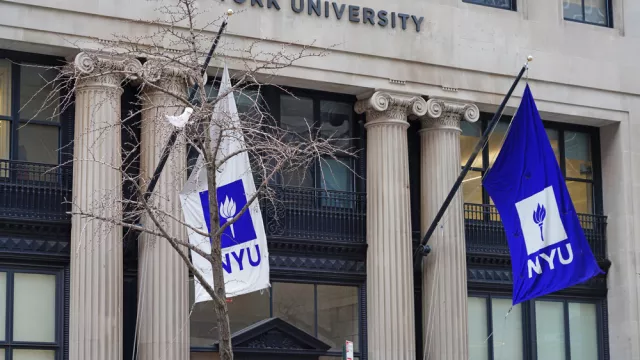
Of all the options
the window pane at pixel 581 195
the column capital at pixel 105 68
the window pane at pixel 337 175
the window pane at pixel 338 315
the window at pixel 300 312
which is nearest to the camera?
the column capital at pixel 105 68

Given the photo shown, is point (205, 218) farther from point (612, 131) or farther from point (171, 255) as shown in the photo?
point (612, 131)

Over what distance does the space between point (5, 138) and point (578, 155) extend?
15.2 meters

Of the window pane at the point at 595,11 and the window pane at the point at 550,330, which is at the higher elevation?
the window pane at the point at 595,11

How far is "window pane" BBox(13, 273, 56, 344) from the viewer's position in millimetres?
26016

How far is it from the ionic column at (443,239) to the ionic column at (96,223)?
7.63 meters

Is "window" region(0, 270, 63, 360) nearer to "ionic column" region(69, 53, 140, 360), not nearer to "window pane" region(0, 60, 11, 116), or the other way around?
"ionic column" region(69, 53, 140, 360)

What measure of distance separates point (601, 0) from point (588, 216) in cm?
579

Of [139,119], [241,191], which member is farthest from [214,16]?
[241,191]

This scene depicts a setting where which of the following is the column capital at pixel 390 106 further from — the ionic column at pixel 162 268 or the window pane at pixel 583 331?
the window pane at pixel 583 331

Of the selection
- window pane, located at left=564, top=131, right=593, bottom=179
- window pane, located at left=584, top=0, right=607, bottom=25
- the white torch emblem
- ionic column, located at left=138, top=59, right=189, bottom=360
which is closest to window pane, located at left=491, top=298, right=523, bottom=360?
window pane, located at left=564, top=131, right=593, bottom=179

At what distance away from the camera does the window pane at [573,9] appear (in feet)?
111

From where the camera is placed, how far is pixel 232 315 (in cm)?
A: 2841

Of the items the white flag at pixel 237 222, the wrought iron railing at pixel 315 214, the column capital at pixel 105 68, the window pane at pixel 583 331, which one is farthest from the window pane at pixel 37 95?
the window pane at pixel 583 331

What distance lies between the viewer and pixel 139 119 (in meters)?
28.3
